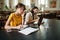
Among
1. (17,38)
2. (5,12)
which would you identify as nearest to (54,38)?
(17,38)

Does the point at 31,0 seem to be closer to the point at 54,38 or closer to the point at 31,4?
the point at 31,4

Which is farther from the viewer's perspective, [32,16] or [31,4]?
[31,4]

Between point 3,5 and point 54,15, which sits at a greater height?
point 3,5

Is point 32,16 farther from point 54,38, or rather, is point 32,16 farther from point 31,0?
point 31,0

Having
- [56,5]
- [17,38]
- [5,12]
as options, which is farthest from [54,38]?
[56,5]

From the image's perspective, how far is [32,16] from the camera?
3.47 metres

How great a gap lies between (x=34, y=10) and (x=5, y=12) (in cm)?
354

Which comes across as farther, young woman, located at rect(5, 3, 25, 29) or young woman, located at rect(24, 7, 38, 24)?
young woman, located at rect(24, 7, 38, 24)

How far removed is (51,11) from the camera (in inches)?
301

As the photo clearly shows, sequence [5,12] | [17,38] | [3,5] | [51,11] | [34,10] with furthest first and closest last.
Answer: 1. [51,11]
2. [3,5]
3. [5,12]
4. [34,10]
5. [17,38]

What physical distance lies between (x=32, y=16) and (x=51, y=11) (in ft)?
14.3

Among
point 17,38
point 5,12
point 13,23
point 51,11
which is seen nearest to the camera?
point 17,38

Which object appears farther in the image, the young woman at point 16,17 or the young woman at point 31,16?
the young woman at point 31,16

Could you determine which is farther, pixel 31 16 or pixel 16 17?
pixel 31 16
